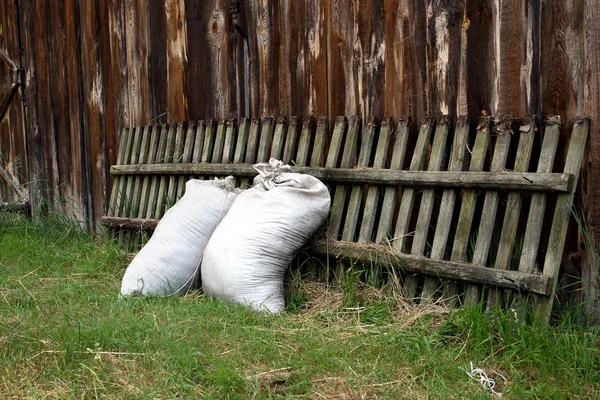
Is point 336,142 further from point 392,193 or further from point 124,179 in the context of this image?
point 124,179

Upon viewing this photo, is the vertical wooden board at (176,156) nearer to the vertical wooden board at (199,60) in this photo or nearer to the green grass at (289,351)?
the vertical wooden board at (199,60)

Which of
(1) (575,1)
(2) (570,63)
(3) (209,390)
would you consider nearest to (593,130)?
(2) (570,63)

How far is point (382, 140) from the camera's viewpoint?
388cm

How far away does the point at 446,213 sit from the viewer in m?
3.48

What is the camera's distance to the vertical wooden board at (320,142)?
4.22 m

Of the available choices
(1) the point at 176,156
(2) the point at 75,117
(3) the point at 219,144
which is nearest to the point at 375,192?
(3) the point at 219,144

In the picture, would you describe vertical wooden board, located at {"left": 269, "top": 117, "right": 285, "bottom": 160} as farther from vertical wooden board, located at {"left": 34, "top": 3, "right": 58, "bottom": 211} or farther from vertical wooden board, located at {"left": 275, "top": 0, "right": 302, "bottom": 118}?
vertical wooden board, located at {"left": 34, "top": 3, "right": 58, "bottom": 211}

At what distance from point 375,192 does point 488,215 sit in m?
0.73

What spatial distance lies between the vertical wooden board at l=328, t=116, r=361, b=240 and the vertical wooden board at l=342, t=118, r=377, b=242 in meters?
0.06

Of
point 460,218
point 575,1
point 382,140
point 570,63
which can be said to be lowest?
point 460,218

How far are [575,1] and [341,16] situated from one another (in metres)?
1.45

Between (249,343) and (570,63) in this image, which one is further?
(570,63)

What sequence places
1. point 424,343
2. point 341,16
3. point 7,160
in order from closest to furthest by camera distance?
point 424,343, point 341,16, point 7,160

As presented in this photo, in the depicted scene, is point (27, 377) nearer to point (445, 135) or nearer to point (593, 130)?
point (445, 135)
